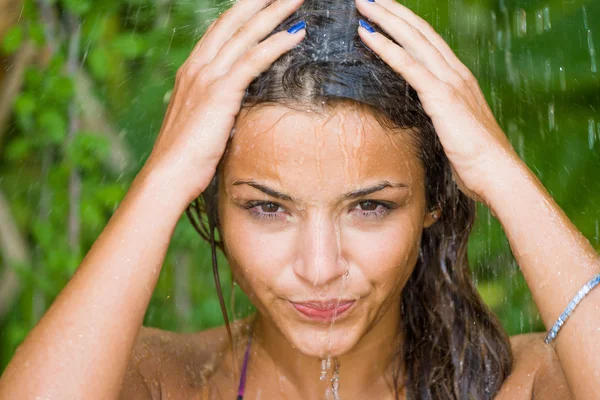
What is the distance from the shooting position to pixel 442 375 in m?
2.81

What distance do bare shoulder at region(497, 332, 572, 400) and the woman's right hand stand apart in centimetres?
109

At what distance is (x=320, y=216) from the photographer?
89.0 inches

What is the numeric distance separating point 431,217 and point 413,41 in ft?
1.86

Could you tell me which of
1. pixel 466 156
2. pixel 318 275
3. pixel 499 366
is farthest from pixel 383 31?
pixel 499 366

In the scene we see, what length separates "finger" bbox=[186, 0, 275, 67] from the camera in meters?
2.37

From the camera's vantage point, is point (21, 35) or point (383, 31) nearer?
point (383, 31)

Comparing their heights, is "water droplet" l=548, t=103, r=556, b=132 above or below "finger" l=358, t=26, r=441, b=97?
below

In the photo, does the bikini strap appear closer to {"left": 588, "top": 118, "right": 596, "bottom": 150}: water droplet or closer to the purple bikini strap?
the purple bikini strap

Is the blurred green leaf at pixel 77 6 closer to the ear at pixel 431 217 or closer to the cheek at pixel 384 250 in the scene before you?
the ear at pixel 431 217

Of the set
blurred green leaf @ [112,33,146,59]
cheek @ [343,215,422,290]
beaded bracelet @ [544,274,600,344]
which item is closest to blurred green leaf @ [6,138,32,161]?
blurred green leaf @ [112,33,146,59]

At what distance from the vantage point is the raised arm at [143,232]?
2160mm

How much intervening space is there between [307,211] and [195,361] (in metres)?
0.86

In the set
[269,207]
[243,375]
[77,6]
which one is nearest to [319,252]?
[269,207]

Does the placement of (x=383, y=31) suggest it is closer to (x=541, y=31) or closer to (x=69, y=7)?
(x=541, y=31)
